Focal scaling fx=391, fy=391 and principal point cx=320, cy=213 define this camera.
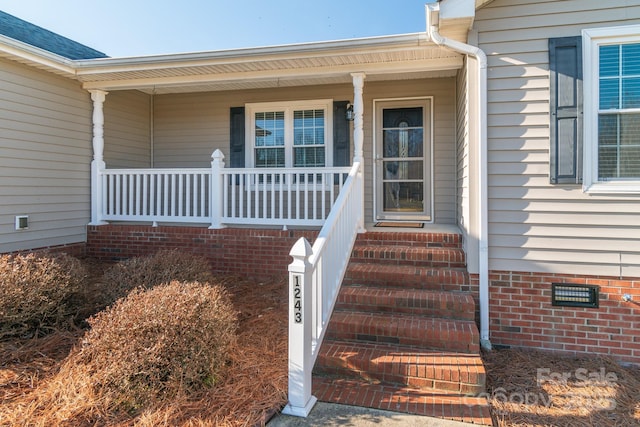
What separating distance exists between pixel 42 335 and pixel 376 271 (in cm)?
325

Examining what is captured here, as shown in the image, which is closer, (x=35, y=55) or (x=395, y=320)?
(x=395, y=320)

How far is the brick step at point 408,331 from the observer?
3.28 m

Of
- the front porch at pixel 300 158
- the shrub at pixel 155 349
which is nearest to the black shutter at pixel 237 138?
the front porch at pixel 300 158

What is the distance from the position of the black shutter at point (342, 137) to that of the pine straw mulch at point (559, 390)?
3.77 metres

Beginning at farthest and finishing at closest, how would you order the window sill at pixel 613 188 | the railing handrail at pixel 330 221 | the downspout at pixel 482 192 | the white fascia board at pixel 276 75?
the white fascia board at pixel 276 75 < the downspout at pixel 482 192 < the window sill at pixel 613 188 < the railing handrail at pixel 330 221

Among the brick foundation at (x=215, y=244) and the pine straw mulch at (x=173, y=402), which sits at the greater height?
the brick foundation at (x=215, y=244)

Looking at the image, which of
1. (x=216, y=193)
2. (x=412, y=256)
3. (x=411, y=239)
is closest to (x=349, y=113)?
(x=216, y=193)

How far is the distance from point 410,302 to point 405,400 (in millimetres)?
1070

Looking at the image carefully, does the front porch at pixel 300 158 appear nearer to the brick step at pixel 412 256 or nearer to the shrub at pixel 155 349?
the brick step at pixel 412 256

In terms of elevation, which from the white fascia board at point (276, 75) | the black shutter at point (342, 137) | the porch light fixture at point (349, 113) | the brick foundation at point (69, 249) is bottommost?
the brick foundation at point (69, 249)

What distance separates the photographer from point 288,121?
6895 millimetres

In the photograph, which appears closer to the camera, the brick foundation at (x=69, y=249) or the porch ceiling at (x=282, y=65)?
the porch ceiling at (x=282, y=65)

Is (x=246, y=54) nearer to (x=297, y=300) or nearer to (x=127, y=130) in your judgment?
(x=127, y=130)

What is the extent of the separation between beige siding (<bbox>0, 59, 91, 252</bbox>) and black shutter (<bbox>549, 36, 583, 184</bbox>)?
645cm
